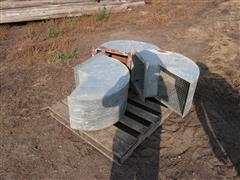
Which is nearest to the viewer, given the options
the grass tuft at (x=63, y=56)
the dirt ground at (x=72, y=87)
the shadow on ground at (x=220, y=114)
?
the dirt ground at (x=72, y=87)

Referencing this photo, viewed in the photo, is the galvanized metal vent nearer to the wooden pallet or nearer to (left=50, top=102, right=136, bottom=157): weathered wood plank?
the wooden pallet

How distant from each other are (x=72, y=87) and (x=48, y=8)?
404 cm

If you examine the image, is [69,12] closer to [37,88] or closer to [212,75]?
[37,88]

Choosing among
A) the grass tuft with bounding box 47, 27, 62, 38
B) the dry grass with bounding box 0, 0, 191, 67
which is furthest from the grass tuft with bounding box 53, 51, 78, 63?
the grass tuft with bounding box 47, 27, 62, 38

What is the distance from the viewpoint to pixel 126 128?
513 centimetres

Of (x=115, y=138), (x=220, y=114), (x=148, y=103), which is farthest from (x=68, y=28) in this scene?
(x=220, y=114)

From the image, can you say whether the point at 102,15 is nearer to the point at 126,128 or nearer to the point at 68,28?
the point at 68,28

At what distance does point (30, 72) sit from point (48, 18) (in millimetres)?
3105

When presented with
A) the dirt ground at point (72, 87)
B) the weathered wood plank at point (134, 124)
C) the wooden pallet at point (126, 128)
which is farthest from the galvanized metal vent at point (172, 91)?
the weathered wood plank at point (134, 124)

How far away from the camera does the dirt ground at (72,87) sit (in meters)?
4.44

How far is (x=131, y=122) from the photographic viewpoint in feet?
16.2

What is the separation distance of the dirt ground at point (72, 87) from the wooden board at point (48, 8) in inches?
9.9

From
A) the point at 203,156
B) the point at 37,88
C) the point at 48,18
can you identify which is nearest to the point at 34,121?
the point at 37,88

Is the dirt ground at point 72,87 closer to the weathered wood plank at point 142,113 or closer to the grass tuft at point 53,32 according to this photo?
the grass tuft at point 53,32
